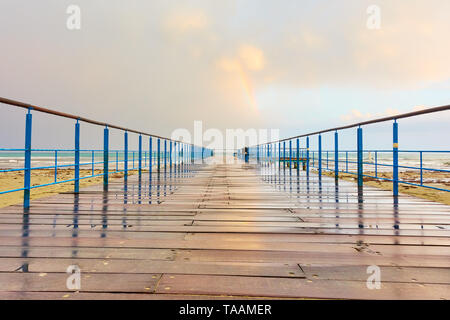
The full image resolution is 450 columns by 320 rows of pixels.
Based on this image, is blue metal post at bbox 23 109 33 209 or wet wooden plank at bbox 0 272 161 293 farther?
blue metal post at bbox 23 109 33 209

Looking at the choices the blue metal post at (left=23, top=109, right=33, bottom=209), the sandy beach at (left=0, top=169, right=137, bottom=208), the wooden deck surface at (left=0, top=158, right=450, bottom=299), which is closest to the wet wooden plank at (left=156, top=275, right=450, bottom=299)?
the wooden deck surface at (left=0, top=158, right=450, bottom=299)

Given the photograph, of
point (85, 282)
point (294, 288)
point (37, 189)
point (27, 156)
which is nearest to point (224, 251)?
Result: point (294, 288)

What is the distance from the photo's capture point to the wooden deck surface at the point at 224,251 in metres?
1.13

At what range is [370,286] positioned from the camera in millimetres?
1158

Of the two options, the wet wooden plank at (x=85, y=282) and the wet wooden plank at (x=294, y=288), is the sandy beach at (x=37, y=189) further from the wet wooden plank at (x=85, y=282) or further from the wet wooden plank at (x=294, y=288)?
the wet wooden plank at (x=294, y=288)

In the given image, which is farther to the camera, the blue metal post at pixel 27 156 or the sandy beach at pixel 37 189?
the sandy beach at pixel 37 189

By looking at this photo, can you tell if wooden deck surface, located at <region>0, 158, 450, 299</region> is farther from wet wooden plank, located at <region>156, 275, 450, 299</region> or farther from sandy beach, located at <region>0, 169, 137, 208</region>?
sandy beach, located at <region>0, 169, 137, 208</region>

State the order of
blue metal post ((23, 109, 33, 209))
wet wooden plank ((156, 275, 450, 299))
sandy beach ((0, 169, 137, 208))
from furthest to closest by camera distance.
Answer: sandy beach ((0, 169, 137, 208)), blue metal post ((23, 109, 33, 209)), wet wooden plank ((156, 275, 450, 299))

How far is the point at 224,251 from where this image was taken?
1.58m

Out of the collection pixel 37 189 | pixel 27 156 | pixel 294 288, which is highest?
pixel 27 156

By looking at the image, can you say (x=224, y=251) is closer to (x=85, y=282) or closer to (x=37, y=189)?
(x=85, y=282)

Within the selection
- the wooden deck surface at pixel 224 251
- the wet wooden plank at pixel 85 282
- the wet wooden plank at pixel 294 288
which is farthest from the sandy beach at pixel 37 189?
the wet wooden plank at pixel 294 288

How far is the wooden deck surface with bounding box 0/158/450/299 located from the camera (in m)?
1.13

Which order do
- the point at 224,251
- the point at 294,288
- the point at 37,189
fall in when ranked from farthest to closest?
the point at 37,189, the point at 224,251, the point at 294,288
